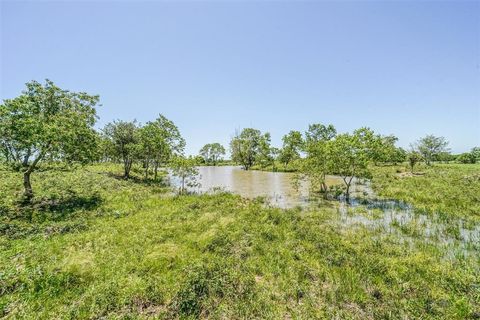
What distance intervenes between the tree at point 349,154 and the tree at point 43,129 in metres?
24.3

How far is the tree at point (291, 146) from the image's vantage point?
68938 millimetres

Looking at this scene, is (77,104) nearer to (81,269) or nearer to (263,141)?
(81,269)

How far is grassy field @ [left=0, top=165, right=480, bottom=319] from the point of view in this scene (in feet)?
22.7

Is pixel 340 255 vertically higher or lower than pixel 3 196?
lower

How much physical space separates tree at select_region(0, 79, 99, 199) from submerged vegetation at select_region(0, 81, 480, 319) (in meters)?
0.11

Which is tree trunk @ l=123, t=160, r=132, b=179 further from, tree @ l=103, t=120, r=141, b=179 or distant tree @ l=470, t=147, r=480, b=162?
distant tree @ l=470, t=147, r=480, b=162

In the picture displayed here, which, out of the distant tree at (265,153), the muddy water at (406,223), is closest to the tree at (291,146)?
the distant tree at (265,153)

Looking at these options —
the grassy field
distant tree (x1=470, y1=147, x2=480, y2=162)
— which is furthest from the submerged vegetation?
distant tree (x1=470, y1=147, x2=480, y2=162)

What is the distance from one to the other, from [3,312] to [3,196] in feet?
52.8

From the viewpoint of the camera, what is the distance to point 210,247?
11.2 meters

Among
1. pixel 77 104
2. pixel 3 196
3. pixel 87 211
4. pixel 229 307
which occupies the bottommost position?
pixel 229 307

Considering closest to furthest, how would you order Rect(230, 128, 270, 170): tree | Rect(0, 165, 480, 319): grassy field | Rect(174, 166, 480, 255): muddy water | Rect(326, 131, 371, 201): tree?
Rect(0, 165, 480, 319): grassy field < Rect(174, 166, 480, 255): muddy water < Rect(326, 131, 371, 201): tree < Rect(230, 128, 270, 170): tree

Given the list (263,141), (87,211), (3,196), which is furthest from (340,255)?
(263,141)

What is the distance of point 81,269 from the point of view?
29.1 feet
